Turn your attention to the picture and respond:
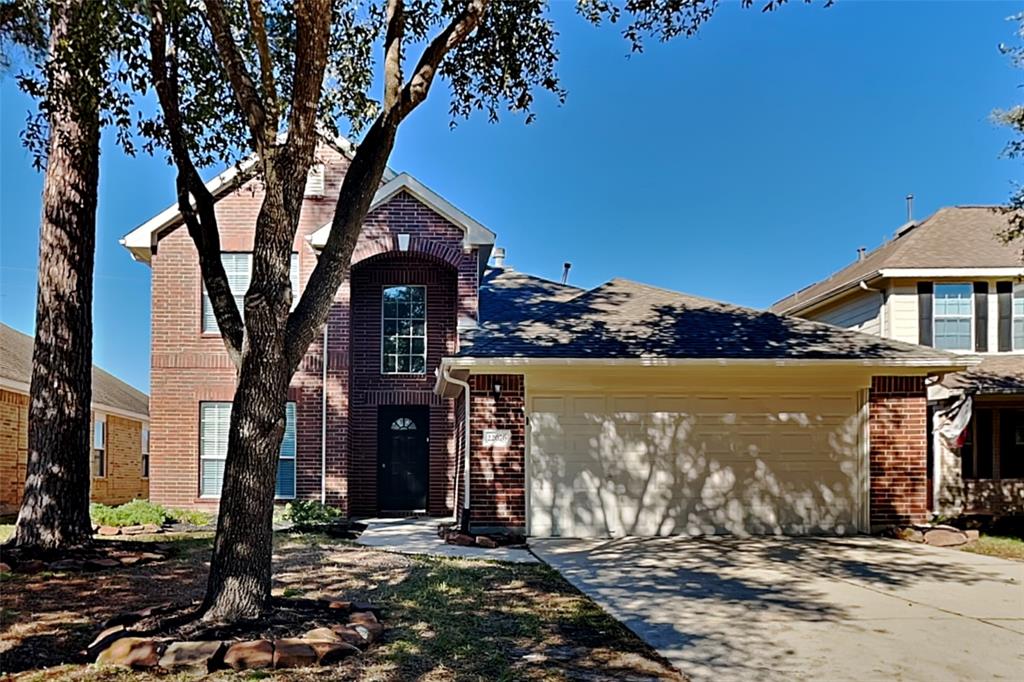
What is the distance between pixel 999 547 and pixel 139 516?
12.9m

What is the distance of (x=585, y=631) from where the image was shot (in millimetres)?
6133

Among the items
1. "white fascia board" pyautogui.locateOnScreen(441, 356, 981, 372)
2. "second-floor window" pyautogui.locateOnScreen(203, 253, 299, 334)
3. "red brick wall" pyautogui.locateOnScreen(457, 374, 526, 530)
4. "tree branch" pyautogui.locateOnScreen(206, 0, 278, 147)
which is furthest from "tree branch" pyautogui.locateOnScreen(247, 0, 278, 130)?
"second-floor window" pyautogui.locateOnScreen(203, 253, 299, 334)

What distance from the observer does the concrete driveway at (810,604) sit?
5.36 m

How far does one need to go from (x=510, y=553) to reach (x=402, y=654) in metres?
5.28

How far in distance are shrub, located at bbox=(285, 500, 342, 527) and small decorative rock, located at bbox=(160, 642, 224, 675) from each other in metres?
8.01

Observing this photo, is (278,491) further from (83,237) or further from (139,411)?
Answer: (139,411)

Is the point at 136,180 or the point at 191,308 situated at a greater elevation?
the point at 136,180

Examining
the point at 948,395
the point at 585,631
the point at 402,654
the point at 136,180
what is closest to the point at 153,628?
the point at 402,654

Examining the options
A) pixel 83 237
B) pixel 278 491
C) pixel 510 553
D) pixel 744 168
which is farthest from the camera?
pixel 744 168

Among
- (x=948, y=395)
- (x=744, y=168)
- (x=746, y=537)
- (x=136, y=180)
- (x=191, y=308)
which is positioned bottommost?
(x=746, y=537)

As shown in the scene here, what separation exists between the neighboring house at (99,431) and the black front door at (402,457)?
6138mm

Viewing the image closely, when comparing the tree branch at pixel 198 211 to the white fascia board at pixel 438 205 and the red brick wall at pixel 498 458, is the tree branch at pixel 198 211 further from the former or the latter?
→ the white fascia board at pixel 438 205

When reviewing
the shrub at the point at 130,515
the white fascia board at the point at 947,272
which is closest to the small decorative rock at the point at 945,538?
the white fascia board at the point at 947,272

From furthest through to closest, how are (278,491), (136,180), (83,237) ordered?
(278,491) < (136,180) < (83,237)
